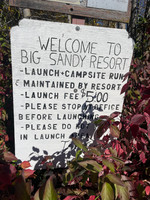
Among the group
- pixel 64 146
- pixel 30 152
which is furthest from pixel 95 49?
pixel 30 152

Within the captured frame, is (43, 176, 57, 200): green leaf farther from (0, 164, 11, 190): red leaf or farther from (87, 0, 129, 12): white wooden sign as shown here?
(87, 0, 129, 12): white wooden sign

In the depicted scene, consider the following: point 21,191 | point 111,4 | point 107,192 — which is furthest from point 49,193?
point 111,4

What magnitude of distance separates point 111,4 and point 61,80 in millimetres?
776

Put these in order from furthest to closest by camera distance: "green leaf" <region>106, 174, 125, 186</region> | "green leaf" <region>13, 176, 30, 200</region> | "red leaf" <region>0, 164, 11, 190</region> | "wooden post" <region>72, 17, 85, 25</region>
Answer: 1. "wooden post" <region>72, 17, 85, 25</region>
2. "green leaf" <region>106, 174, 125, 186</region>
3. "red leaf" <region>0, 164, 11, 190</region>
4. "green leaf" <region>13, 176, 30, 200</region>

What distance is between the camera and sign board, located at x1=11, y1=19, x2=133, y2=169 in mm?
1300

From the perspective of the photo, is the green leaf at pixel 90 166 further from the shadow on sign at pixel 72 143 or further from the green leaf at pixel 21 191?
the shadow on sign at pixel 72 143

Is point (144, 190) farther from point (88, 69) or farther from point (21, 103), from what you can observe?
point (21, 103)

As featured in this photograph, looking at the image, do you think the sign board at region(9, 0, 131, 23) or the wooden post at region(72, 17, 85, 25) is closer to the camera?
the sign board at region(9, 0, 131, 23)

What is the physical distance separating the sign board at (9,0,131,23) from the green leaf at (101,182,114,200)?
127 cm

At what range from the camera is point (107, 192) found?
0.83 metres

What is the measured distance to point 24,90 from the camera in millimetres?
1372

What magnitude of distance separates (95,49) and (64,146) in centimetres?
99

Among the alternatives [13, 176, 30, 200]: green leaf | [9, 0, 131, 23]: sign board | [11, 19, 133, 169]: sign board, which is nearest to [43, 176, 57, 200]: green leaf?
[13, 176, 30, 200]: green leaf

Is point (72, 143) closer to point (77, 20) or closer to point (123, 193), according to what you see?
point (123, 193)
